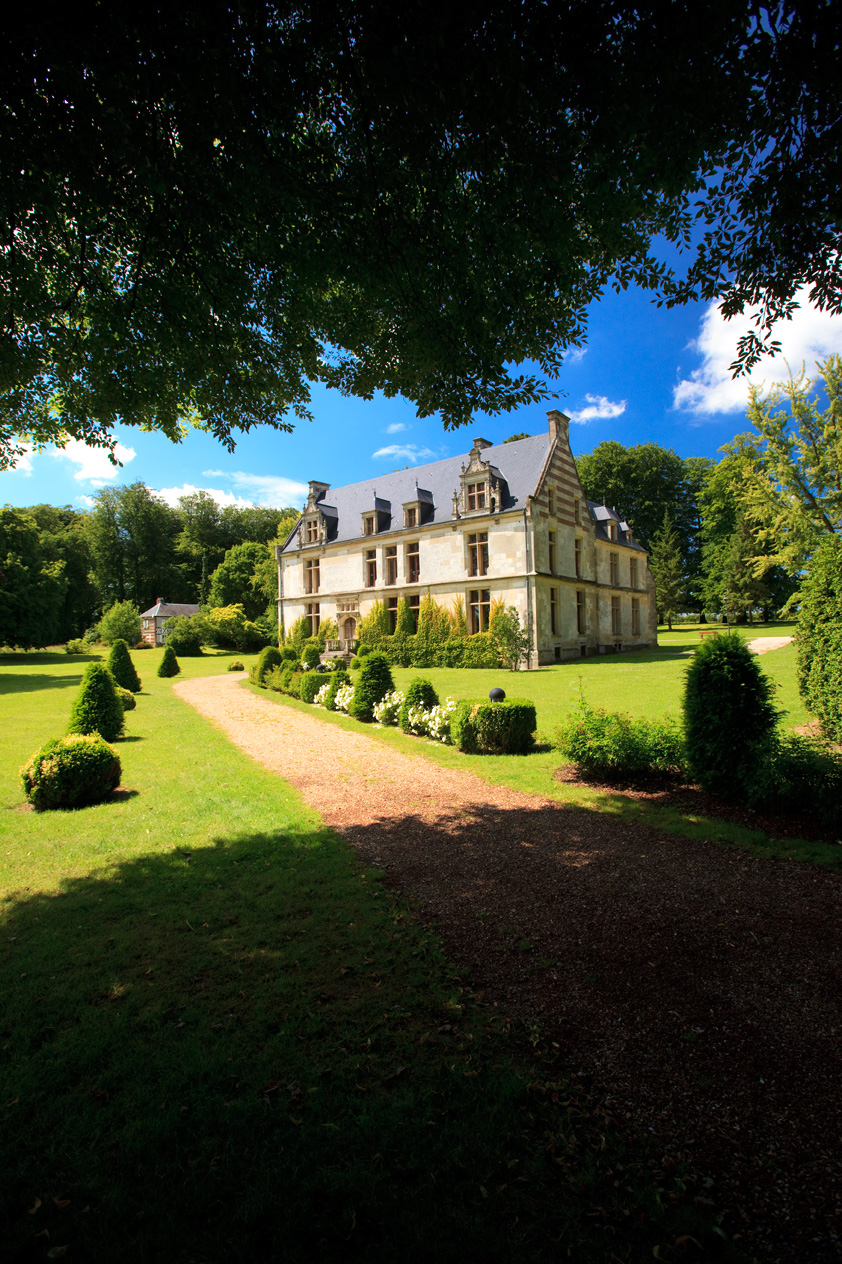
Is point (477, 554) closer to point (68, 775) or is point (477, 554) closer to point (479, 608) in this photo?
point (479, 608)

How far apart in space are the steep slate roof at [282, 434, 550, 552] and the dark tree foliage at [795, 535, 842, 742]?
56.0 feet

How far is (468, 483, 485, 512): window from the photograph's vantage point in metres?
28.8

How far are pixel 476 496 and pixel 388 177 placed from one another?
984 inches

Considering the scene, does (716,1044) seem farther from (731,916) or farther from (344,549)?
(344,549)

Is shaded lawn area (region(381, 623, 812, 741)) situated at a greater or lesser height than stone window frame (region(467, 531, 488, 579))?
lesser

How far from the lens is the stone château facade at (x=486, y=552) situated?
1079 inches

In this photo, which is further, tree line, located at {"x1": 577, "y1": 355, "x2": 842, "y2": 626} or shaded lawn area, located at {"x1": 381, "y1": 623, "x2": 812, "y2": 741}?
tree line, located at {"x1": 577, "y1": 355, "x2": 842, "y2": 626}

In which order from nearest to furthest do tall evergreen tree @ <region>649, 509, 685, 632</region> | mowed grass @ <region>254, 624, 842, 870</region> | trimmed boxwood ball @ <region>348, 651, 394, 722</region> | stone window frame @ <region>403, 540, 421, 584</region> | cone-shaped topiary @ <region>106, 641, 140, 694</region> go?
1. mowed grass @ <region>254, 624, 842, 870</region>
2. trimmed boxwood ball @ <region>348, 651, 394, 722</region>
3. cone-shaped topiary @ <region>106, 641, 140, 694</region>
4. stone window frame @ <region>403, 540, 421, 584</region>
5. tall evergreen tree @ <region>649, 509, 685, 632</region>

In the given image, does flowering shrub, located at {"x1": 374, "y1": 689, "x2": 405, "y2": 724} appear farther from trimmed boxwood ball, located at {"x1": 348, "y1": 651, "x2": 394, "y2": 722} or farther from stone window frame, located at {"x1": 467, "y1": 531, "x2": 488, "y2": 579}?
stone window frame, located at {"x1": 467, "y1": 531, "x2": 488, "y2": 579}

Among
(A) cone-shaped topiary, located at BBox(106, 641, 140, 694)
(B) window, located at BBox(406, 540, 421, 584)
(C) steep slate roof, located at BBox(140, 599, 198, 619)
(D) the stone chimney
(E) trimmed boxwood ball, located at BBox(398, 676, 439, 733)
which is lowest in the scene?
(E) trimmed boxwood ball, located at BBox(398, 676, 439, 733)

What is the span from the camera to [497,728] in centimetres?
1056

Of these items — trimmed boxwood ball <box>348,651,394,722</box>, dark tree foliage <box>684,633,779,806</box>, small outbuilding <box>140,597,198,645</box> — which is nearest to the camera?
dark tree foliage <box>684,633,779,806</box>

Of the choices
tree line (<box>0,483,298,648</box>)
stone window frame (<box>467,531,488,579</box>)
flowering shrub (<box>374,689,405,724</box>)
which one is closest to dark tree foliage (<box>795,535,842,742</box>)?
flowering shrub (<box>374,689,405,724</box>)

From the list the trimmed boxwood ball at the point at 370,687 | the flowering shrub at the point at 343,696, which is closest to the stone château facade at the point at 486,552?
the flowering shrub at the point at 343,696
